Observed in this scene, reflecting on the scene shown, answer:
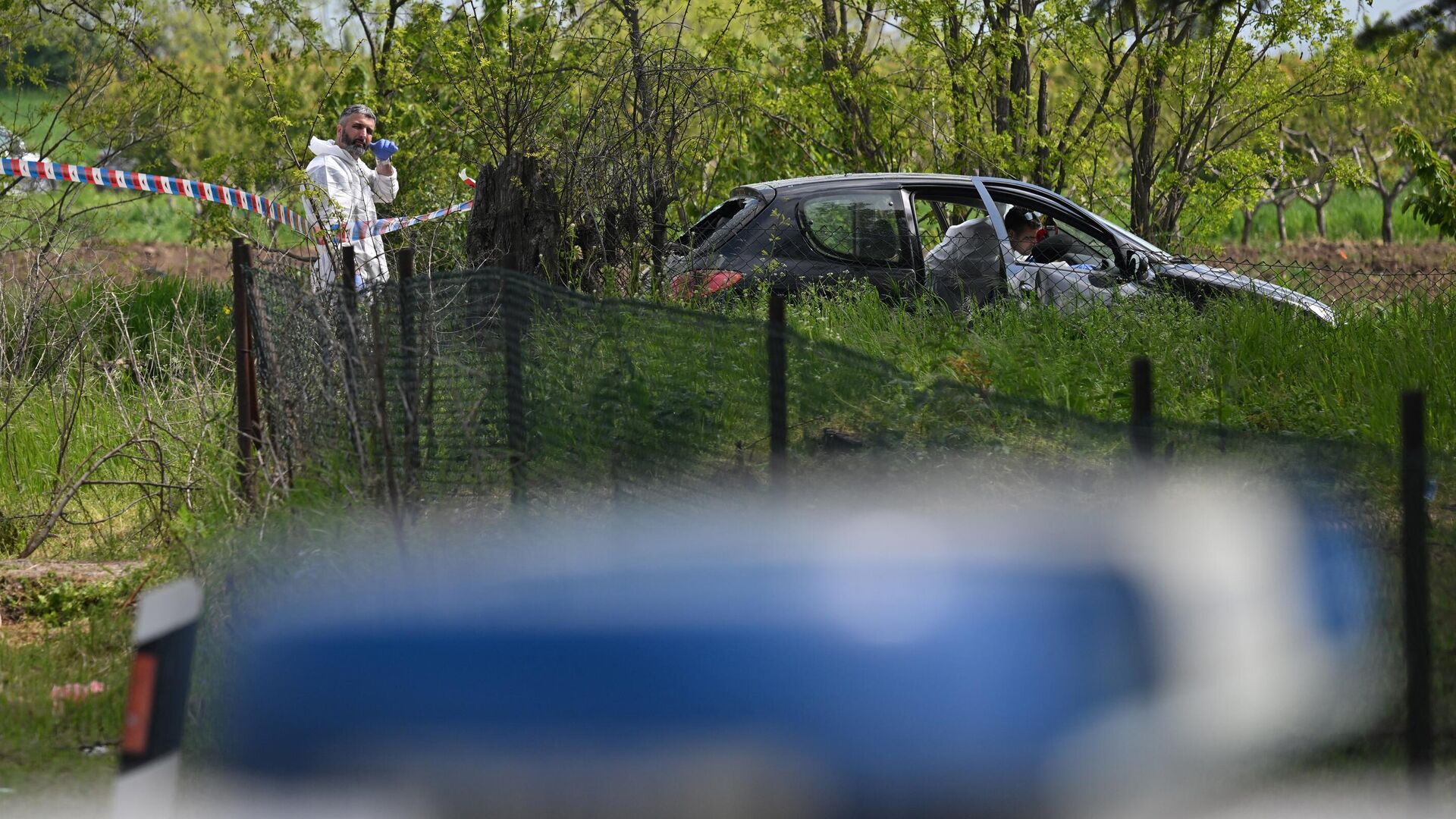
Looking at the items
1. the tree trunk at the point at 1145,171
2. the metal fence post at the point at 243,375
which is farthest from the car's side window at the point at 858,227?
the tree trunk at the point at 1145,171

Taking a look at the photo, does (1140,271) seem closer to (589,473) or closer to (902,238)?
(902,238)

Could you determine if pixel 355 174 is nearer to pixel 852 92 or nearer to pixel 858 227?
pixel 858 227

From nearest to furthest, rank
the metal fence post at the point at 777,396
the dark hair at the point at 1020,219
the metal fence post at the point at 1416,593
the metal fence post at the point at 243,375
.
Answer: the metal fence post at the point at 1416,593
the metal fence post at the point at 777,396
the metal fence post at the point at 243,375
the dark hair at the point at 1020,219

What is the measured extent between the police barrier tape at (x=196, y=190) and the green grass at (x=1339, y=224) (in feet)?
93.2

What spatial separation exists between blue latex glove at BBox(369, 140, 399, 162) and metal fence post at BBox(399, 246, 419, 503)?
13.7 ft

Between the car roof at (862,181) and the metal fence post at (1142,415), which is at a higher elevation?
the car roof at (862,181)

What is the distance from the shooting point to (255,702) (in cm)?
343

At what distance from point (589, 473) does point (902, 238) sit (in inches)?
176

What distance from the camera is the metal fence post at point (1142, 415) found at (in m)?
3.90

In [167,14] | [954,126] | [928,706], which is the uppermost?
[167,14]

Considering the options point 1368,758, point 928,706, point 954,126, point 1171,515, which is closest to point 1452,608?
point 1368,758

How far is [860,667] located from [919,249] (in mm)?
7003

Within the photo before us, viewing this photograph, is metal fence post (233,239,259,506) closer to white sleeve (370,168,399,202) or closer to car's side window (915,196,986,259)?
white sleeve (370,168,399,202)

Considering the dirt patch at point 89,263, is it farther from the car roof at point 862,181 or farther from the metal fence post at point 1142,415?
the metal fence post at point 1142,415
